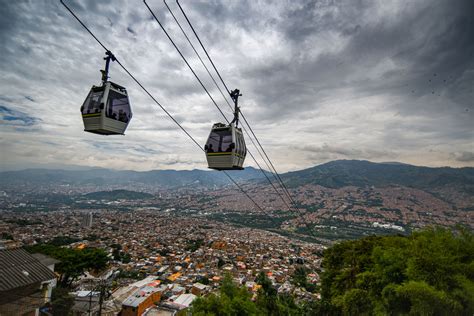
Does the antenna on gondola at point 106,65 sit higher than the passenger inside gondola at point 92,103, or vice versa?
the antenna on gondola at point 106,65

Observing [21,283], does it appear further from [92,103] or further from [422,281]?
[422,281]

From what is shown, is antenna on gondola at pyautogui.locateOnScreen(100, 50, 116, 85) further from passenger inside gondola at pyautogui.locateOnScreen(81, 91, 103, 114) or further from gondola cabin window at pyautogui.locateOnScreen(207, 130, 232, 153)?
gondola cabin window at pyautogui.locateOnScreen(207, 130, 232, 153)

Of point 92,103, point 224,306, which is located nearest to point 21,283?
point 224,306

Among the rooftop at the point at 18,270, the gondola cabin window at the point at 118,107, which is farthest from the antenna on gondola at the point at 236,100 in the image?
the rooftop at the point at 18,270

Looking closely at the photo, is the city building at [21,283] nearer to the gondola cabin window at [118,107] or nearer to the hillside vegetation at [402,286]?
the hillside vegetation at [402,286]

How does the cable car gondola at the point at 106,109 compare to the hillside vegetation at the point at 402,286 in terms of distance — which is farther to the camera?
the hillside vegetation at the point at 402,286

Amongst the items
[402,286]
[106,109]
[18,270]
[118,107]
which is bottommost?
[18,270]

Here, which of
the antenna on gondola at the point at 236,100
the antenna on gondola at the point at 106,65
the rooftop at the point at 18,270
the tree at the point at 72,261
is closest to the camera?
the antenna on gondola at the point at 106,65
